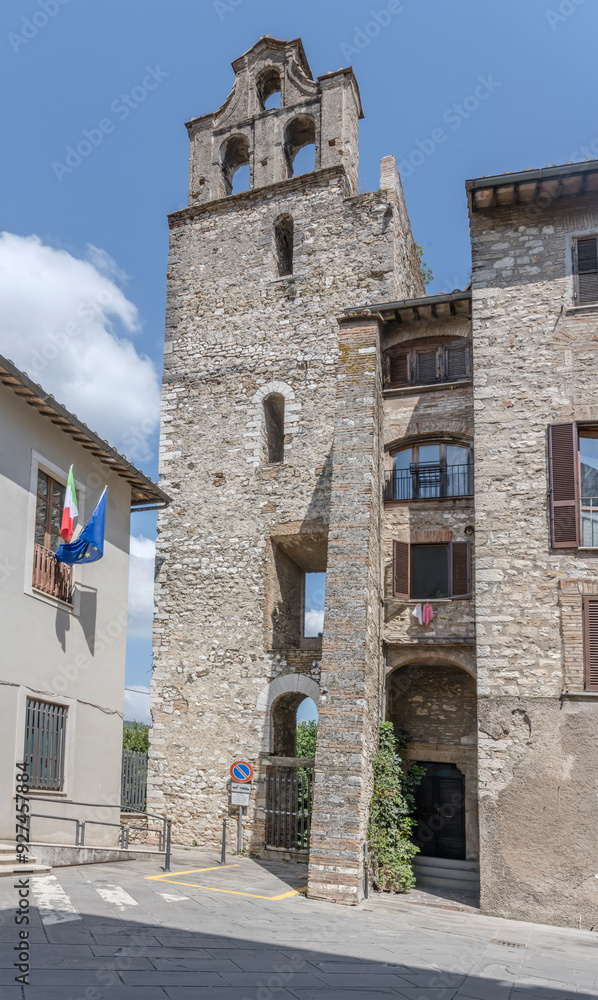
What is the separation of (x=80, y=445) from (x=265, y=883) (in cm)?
725

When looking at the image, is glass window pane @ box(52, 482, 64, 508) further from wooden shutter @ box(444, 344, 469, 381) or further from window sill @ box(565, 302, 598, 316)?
window sill @ box(565, 302, 598, 316)

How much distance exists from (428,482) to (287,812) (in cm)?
656

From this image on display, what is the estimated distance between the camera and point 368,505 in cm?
1350

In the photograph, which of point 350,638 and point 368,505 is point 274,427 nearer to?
point 368,505

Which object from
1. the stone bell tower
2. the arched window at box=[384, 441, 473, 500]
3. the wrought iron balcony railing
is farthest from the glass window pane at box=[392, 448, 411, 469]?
the wrought iron balcony railing

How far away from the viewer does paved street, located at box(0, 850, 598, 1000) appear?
6141 mm

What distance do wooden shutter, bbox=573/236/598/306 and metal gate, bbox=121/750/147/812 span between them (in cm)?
1195

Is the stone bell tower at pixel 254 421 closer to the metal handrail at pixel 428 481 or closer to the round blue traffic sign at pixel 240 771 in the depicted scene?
the round blue traffic sign at pixel 240 771

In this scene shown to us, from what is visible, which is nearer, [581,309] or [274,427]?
[581,309]

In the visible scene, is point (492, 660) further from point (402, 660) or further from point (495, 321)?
point (495, 321)

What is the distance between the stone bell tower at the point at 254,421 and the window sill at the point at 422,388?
134 cm

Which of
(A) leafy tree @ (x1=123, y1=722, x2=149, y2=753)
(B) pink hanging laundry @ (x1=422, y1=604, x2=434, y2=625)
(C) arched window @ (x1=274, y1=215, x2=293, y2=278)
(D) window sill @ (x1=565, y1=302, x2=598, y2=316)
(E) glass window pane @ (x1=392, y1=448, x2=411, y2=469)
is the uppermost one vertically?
(C) arched window @ (x1=274, y1=215, x2=293, y2=278)

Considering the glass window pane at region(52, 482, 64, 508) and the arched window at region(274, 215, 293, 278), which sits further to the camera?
the arched window at region(274, 215, 293, 278)

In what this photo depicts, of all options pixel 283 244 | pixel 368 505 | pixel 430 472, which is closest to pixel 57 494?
pixel 368 505
